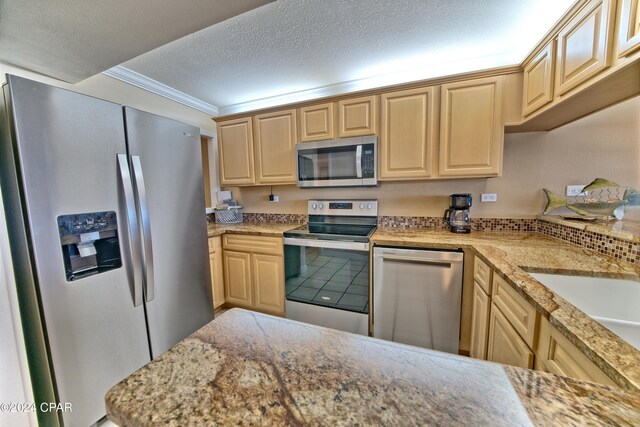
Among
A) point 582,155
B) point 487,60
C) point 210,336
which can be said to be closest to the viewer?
point 210,336

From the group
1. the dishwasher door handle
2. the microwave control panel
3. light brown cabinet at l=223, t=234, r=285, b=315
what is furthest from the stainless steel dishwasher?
light brown cabinet at l=223, t=234, r=285, b=315

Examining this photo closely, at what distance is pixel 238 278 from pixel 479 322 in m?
2.13

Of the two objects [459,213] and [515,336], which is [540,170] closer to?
[459,213]

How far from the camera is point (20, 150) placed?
40.0 inches

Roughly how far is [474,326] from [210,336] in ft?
5.76

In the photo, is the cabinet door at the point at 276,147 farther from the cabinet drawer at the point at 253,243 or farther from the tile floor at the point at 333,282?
the tile floor at the point at 333,282

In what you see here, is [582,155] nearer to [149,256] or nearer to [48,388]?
[149,256]

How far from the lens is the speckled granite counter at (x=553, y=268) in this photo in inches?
22.1

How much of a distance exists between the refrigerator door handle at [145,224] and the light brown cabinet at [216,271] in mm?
882

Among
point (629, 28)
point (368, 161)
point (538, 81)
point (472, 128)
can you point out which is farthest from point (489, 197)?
point (629, 28)

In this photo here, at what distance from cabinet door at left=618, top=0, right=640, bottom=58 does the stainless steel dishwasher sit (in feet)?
4.04

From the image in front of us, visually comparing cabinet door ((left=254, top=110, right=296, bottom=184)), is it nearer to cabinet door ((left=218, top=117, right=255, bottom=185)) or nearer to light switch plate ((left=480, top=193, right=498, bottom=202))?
cabinet door ((left=218, top=117, right=255, bottom=185))

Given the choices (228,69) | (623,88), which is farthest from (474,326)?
(228,69)

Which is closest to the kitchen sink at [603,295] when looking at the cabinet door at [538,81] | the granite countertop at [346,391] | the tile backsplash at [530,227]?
the tile backsplash at [530,227]
